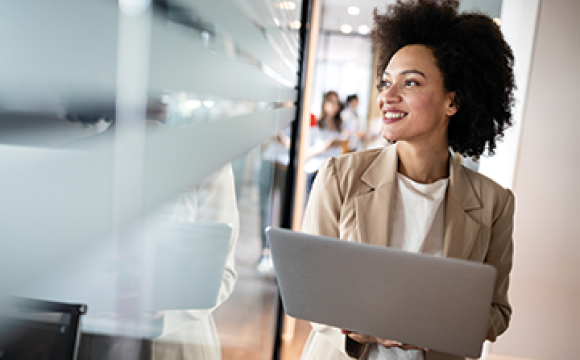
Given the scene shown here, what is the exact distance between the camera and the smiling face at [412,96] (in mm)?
1237

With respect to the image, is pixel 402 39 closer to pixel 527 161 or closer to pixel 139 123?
pixel 139 123

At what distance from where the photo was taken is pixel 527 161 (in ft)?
10.0

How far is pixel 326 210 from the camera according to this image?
1.25 meters

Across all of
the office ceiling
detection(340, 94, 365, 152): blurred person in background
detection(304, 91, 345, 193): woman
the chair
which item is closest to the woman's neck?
the chair

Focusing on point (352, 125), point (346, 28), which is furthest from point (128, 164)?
point (346, 28)

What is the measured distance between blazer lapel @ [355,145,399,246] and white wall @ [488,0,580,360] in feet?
7.27

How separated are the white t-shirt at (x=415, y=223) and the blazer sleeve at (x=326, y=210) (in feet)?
0.43

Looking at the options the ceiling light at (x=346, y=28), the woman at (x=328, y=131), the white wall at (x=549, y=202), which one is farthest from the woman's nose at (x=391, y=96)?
the ceiling light at (x=346, y=28)

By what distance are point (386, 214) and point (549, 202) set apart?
7.88 ft

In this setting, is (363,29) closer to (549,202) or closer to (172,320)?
(549,202)

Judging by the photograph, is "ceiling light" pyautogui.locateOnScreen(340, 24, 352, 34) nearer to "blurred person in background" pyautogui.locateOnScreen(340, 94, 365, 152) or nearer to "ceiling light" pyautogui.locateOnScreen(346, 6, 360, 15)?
"ceiling light" pyautogui.locateOnScreen(346, 6, 360, 15)

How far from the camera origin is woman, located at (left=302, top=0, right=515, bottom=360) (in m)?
1.24

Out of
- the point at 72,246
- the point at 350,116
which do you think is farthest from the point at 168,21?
the point at 350,116

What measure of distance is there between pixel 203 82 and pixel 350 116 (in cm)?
569
